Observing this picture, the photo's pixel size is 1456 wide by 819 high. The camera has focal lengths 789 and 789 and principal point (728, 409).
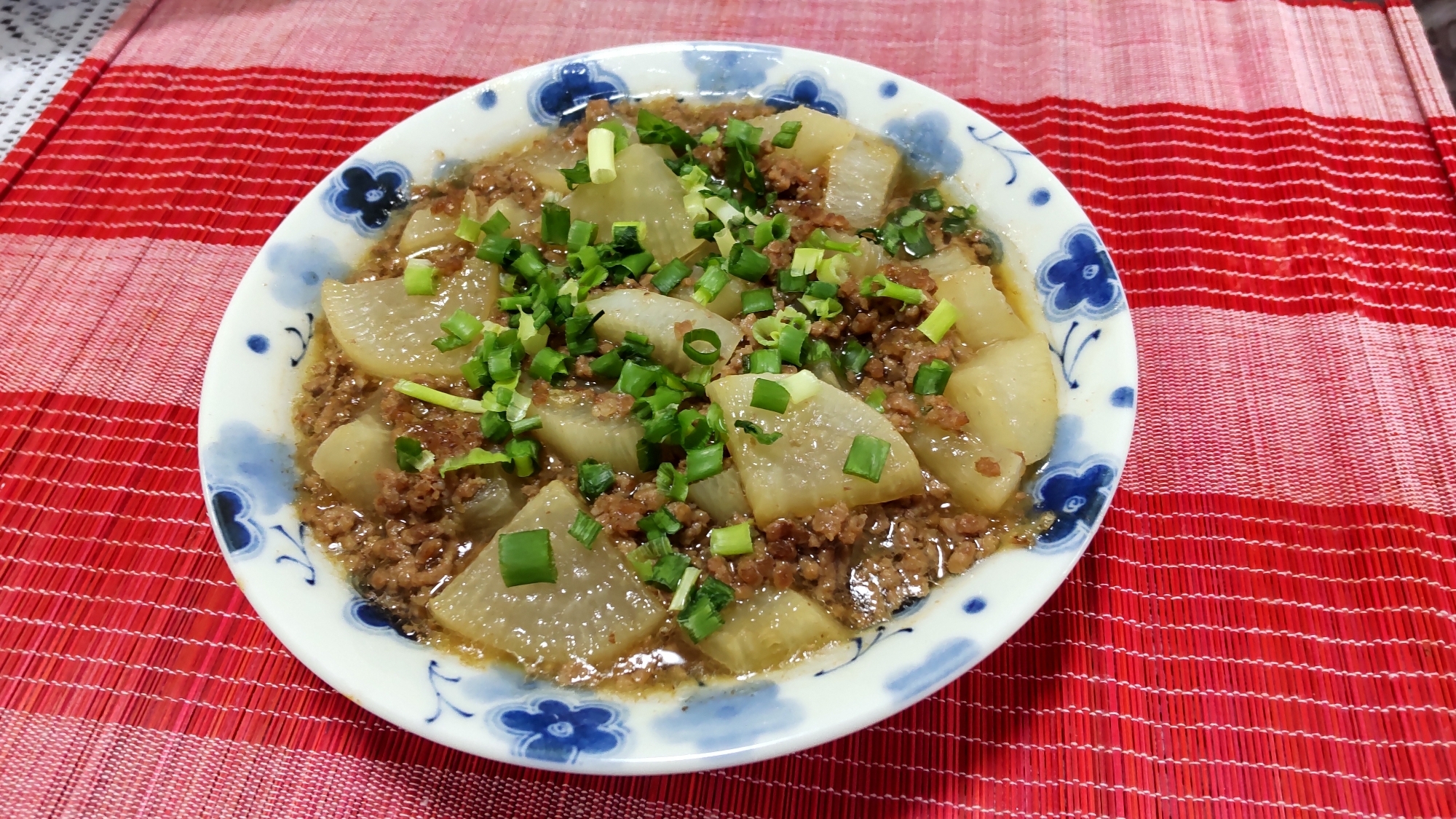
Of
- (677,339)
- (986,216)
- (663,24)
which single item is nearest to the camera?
(677,339)

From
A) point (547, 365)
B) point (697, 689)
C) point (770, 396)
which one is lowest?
point (697, 689)

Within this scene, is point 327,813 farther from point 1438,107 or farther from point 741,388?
point 1438,107

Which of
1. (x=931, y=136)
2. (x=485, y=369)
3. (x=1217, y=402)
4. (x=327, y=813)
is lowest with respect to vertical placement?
(x=327, y=813)

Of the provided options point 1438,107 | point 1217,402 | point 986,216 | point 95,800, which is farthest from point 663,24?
point 95,800

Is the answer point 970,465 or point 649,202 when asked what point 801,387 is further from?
point 649,202

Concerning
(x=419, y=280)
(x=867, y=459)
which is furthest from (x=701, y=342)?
(x=419, y=280)

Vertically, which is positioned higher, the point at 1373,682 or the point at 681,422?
the point at 681,422

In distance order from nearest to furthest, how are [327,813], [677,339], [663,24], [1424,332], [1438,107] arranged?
[327,813]
[677,339]
[1424,332]
[1438,107]
[663,24]
